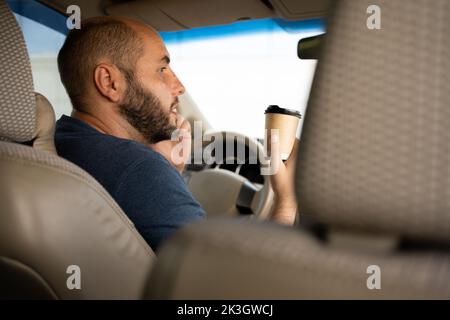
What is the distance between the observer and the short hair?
149cm

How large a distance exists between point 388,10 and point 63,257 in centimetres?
56

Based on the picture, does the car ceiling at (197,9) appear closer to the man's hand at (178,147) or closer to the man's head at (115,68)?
the man's hand at (178,147)

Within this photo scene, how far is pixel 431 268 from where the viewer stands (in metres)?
0.44

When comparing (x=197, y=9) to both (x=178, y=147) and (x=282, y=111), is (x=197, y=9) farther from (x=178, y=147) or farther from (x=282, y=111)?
(x=282, y=111)

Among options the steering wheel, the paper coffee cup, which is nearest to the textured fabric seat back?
the paper coffee cup

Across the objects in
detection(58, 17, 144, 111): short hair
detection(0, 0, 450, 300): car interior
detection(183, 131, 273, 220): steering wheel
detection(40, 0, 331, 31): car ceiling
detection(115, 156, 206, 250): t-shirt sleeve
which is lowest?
detection(183, 131, 273, 220): steering wheel

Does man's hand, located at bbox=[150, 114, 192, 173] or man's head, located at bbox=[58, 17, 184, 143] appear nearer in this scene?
man's head, located at bbox=[58, 17, 184, 143]

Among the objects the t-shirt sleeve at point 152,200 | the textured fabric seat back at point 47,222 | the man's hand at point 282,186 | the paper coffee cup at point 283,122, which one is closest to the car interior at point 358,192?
the textured fabric seat back at point 47,222

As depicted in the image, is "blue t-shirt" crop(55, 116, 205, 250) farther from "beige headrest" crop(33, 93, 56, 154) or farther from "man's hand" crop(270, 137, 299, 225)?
"man's hand" crop(270, 137, 299, 225)

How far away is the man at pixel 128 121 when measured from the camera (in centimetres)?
116

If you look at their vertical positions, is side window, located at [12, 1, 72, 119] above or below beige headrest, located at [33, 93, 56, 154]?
above

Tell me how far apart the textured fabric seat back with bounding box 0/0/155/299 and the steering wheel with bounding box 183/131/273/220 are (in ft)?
5.61

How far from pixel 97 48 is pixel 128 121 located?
223 millimetres

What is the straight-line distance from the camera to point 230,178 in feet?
9.32
